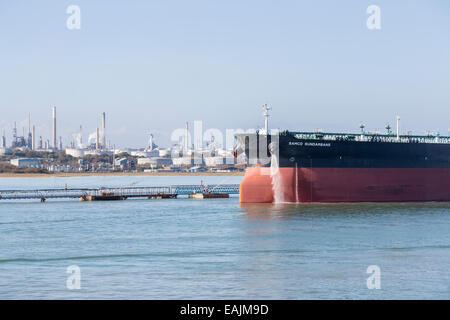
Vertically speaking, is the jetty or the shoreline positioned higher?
the jetty

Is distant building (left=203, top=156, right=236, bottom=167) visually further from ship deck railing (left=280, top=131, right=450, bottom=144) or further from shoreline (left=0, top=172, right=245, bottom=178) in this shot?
ship deck railing (left=280, top=131, right=450, bottom=144)

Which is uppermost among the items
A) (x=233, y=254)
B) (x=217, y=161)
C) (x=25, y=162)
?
(x=25, y=162)

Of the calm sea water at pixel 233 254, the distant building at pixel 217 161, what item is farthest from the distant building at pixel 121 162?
the calm sea water at pixel 233 254

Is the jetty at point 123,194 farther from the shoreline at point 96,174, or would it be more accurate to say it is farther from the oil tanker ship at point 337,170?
the shoreline at point 96,174

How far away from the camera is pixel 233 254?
2194 cm

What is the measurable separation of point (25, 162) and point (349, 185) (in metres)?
145

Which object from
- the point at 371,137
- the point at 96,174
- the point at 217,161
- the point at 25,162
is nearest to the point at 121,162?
the point at 96,174

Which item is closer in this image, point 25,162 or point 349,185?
point 349,185

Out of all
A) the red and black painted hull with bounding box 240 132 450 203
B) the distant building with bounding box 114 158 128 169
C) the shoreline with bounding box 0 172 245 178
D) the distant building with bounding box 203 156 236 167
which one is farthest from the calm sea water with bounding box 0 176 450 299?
the distant building with bounding box 114 158 128 169

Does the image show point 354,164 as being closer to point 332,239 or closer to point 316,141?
point 316,141

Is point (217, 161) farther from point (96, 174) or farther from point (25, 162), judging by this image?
point (25, 162)

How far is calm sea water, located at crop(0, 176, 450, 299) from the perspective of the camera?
16.7 m

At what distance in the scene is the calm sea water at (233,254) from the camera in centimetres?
1672

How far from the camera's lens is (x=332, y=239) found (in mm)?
24859
